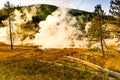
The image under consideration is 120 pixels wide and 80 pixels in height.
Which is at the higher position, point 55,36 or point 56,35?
point 56,35

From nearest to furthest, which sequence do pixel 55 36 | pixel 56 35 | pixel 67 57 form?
pixel 67 57, pixel 55 36, pixel 56 35

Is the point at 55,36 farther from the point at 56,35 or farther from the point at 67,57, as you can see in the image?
the point at 67,57

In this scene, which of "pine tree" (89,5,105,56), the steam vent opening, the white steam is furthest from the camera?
the white steam

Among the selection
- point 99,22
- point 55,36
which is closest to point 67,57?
point 99,22

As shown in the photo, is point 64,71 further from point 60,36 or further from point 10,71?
point 60,36

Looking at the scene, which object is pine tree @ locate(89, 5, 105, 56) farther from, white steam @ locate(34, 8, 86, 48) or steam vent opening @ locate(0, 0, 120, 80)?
white steam @ locate(34, 8, 86, 48)

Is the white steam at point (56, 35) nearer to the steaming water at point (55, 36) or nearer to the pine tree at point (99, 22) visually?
the steaming water at point (55, 36)

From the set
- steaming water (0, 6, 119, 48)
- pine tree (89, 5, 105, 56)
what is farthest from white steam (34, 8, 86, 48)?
pine tree (89, 5, 105, 56)

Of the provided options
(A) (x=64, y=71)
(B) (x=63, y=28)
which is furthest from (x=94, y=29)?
(B) (x=63, y=28)

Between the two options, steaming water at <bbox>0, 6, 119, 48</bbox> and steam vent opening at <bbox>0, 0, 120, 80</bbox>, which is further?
steaming water at <bbox>0, 6, 119, 48</bbox>

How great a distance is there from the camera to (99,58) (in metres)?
67.7

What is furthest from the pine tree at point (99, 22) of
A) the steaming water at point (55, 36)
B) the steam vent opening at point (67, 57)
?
the steaming water at point (55, 36)

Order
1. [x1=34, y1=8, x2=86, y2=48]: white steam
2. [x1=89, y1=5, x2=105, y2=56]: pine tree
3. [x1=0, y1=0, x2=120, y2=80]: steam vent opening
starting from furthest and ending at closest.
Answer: [x1=34, y1=8, x2=86, y2=48]: white steam < [x1=89, y1=5, x2=105, y2=56]: pine tree < [x1=0, y1=0, x2=120, y2=80]: steam vent opening

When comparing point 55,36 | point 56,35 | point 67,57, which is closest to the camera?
point 67,57
